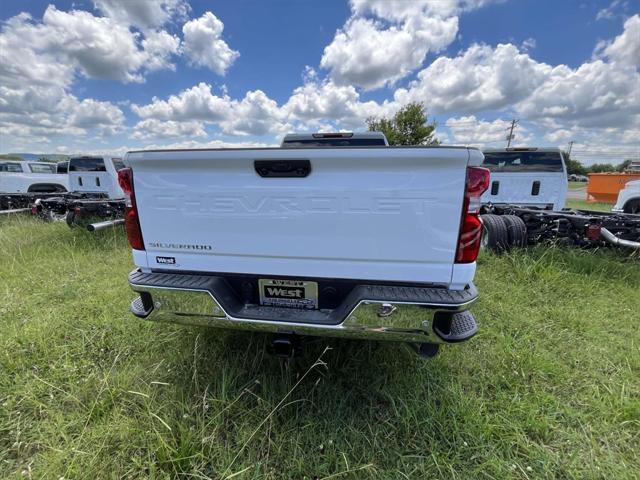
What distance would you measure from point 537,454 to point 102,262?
6.28 m

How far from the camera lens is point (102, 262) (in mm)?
5492

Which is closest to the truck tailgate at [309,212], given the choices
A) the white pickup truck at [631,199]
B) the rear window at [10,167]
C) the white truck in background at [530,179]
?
the white truck in background at [530,179]

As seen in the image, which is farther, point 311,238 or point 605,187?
point 605,187

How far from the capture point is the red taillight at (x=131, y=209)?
2.13 metres

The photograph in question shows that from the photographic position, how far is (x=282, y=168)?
6.39 ft

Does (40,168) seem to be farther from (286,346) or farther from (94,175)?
(286,346)

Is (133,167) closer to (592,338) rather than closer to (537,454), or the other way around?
(537,454)

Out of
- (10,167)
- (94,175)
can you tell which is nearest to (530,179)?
(94,175)

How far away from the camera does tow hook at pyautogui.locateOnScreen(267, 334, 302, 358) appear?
6.98 ft

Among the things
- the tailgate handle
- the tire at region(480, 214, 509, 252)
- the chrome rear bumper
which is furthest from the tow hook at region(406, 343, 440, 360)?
the tire at region(480, 214, 509, 252)

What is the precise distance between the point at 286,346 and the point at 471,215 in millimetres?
1421

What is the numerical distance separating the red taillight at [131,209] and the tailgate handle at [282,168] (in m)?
0.90

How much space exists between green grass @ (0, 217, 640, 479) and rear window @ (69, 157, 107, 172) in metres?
7.84

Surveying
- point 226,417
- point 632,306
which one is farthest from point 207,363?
point 632,306
